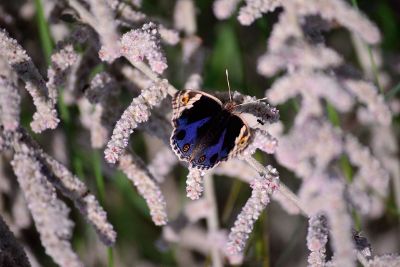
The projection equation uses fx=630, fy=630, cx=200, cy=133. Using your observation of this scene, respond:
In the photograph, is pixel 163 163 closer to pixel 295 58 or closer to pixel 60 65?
pixel 60 65

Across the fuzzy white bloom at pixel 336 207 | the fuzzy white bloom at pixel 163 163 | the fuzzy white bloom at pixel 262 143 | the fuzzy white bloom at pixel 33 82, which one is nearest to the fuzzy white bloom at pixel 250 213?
the fuzzy white bloom at pixel 262 143

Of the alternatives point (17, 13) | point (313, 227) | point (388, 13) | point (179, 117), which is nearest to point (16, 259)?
point (179, 117)

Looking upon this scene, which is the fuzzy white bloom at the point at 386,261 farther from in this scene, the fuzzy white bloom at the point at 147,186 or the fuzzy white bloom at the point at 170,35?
the fuzzy white bloom at the point at 170,35

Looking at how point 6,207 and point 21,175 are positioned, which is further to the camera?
point 6,207

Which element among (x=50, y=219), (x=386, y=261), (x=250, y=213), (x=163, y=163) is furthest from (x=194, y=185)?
(x=163, y=163)

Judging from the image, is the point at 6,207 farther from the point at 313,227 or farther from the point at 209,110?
the point at 313,227

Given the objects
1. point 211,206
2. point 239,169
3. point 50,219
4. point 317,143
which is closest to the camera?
point 317,143

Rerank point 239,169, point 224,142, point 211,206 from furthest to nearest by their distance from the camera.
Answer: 1. point 211,206
2. point 239,169
3. point 224,142
